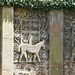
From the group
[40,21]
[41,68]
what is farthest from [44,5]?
[41,68]

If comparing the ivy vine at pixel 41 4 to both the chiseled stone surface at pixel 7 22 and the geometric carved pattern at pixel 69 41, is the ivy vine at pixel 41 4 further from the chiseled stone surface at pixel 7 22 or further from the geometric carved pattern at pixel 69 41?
the geometric carved pattern at pixel 69 41

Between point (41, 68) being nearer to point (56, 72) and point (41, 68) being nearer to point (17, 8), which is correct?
point (56, 72)

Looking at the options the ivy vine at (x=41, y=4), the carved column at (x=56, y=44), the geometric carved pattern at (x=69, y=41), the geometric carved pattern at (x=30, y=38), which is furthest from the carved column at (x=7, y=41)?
the geometric carved pattern at (x=69, y=41)

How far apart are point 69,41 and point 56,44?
60cm

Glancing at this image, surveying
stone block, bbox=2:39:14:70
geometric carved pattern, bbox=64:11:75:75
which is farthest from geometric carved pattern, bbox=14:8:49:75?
geometric carved pattern, bbox=64:11:75:75

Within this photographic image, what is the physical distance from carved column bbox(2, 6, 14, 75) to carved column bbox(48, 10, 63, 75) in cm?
147

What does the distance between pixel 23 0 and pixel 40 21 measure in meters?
1.03

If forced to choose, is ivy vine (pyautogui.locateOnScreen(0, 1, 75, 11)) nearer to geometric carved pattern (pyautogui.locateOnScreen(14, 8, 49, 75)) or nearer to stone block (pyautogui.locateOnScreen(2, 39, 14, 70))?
geometric carved pattern (pyautogui.locateOnScreen(14, 8, 49, 75))

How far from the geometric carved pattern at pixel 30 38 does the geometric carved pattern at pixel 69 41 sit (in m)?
0.72

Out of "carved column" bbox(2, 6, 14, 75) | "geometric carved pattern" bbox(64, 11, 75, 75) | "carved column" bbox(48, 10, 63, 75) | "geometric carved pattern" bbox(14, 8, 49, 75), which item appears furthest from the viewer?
"geometric carved pattern" bbox(64, 11, 75, 75)

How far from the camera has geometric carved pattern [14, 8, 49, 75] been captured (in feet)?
25.0

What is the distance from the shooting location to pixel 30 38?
777 cm

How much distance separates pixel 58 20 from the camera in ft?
25.9

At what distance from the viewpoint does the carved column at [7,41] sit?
7.40 meters
